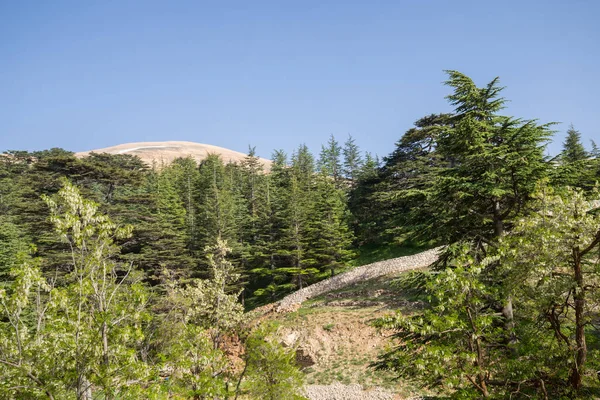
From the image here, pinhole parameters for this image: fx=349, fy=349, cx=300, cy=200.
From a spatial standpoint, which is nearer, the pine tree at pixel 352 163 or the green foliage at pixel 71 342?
the green foliage at pixel 71 342

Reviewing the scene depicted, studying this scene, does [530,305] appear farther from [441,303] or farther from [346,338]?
[346,338]

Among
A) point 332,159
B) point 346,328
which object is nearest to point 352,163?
point 332,159

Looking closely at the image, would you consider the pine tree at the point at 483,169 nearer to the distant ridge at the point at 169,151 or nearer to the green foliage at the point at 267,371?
the green foliage at the point at 267,371

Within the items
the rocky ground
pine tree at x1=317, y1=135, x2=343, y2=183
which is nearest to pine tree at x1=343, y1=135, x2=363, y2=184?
pine tree at x1=317, y1=135, x2=343, y2=183

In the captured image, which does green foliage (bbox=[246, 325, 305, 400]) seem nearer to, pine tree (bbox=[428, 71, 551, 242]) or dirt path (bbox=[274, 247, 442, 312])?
pine tree (bbox=[428, 71, 551, 242])

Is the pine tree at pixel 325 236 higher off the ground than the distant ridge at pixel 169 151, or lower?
lower

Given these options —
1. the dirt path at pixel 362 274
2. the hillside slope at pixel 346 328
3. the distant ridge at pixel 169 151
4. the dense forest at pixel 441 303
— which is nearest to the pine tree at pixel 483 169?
the dense forest at pixel 441 303

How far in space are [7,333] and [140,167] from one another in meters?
60.2

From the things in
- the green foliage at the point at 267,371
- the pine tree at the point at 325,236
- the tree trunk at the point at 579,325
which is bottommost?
the green foliage at the point at 267,371

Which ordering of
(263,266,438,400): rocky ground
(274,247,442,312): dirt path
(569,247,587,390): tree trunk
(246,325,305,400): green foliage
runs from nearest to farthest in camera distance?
(569,247,587,390): tree trunk, (246,325,305,400): green foliage, (263,266,438,400): rocky ground, (274,247,442,312): dirt path

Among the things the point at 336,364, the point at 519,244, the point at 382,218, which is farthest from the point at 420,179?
the point at 519,244

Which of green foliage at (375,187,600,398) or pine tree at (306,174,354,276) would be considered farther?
pine tree at (306,174,354,276)

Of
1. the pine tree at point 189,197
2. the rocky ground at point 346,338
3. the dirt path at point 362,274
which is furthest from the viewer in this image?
the pine tree at point 189,197

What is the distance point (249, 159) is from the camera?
60.0 m
